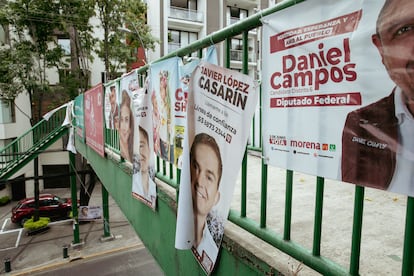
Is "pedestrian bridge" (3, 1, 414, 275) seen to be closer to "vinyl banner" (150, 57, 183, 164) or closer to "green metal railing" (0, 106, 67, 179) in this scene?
"vinyl banner" (150, 57, 183, 164)

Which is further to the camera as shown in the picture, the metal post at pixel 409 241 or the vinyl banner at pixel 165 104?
the vinyl banner at pixel 165 104

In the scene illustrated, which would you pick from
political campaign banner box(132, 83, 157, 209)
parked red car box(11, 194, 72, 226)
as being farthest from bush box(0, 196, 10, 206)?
political campaign banner box(132, 83, 157, 209)

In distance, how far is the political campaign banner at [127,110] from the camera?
308cm

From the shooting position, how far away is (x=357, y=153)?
3.11ft

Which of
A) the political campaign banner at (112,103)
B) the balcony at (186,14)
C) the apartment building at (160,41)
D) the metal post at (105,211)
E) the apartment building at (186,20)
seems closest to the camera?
the political campaign banner at (112,103)

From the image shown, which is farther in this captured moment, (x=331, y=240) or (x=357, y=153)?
(x=331, y=240)

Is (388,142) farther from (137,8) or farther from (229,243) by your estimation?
(137,8)

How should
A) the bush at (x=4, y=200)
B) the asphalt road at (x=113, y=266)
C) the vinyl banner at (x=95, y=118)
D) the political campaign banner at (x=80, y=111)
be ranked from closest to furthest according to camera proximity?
the vinyl banner at (x=95, y=118) → the political campaign banner at (x=80, y=111) → the asphalt road at (x=113, y=266) → the bush at (x=4, y=200)

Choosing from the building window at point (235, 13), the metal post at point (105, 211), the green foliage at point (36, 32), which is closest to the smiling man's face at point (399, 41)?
the metal post at point (105, 211)

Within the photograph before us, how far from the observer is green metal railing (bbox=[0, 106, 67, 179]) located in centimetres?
985

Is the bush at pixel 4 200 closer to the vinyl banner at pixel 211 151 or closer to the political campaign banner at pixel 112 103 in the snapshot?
the political campaign banner at pixel 112 103

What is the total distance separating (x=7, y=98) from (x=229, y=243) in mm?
12552

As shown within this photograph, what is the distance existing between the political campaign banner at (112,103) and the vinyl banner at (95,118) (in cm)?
44

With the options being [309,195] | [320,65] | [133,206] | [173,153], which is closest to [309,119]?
[320,65]
